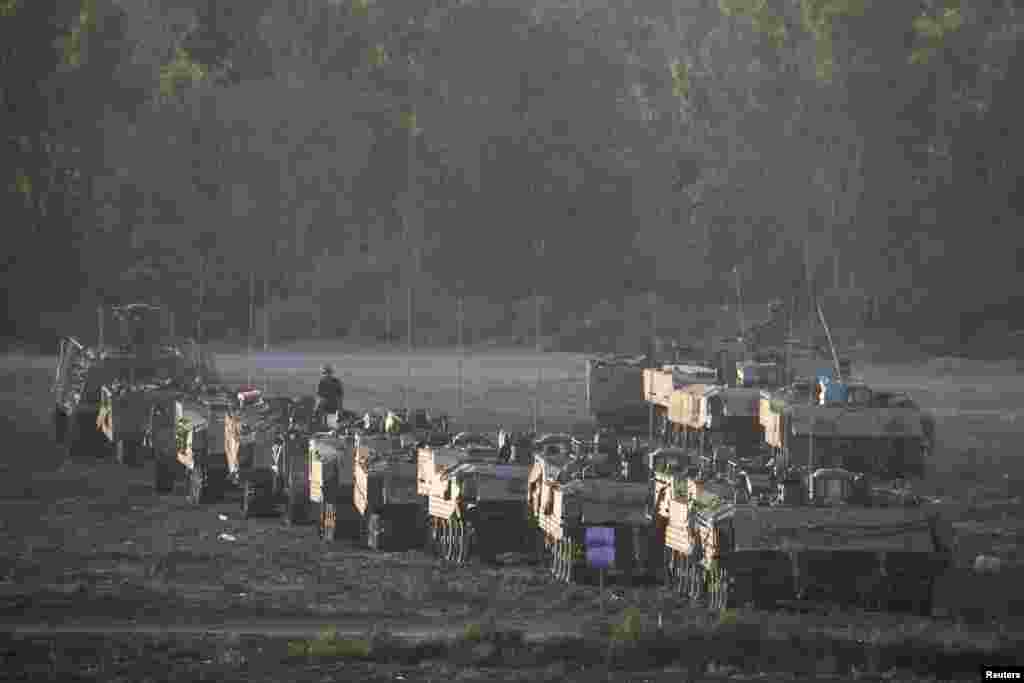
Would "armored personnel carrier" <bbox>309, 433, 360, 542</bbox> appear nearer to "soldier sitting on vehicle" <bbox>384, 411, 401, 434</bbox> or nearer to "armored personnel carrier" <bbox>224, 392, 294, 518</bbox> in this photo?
"soldier sitting on vehicle" <bbox>384, 411, 401, 434</bbox>

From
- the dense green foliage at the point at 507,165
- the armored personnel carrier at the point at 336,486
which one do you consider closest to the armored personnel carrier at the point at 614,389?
the armored personnel carrier at the point at 336,486

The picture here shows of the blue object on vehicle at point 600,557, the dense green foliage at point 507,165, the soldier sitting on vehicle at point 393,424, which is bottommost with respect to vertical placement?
the blue object on vehicle at point 600,557

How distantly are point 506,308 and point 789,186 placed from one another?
11.6 metres

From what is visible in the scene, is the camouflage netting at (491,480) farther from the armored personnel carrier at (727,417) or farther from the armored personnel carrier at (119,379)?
the armored personnel carrier at (727,417)

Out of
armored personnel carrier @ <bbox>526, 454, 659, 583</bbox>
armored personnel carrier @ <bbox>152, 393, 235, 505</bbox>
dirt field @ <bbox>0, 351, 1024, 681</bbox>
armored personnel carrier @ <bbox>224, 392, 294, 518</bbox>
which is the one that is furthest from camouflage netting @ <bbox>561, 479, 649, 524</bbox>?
armored personnel carrier @ <bbox>152, 393, 235, 505</bbox>

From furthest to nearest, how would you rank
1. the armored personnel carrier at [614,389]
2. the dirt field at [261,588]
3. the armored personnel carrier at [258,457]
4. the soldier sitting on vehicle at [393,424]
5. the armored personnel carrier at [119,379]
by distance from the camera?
the armored personnel carrier at [614,389] → the armored personnel carrier at [119,379] → the armored personnel carrier at [258,457] → the soldier sitting on vehicle at [393,424] → the dirt field at [261,588]

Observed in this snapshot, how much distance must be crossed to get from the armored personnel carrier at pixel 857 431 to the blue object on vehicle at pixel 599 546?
506 inches

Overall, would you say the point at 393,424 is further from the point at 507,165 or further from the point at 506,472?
the point at 507,165

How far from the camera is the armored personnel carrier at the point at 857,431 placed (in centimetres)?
3609

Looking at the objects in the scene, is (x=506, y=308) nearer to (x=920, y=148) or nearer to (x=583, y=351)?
(x=583, y=351)

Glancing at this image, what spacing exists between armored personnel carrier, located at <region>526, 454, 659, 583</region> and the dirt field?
0.35 m

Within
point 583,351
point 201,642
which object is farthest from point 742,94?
point 201,642

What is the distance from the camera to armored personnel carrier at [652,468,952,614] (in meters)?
21.4

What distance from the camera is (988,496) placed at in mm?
33281
